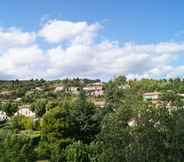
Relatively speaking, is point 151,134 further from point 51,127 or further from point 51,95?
point 51,95

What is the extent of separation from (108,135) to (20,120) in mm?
45650

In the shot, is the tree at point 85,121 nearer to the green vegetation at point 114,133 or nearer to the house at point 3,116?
the green vegetation at point 114,133

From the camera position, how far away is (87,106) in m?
58.5

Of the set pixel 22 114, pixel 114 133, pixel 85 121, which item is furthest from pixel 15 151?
pixel 22 114

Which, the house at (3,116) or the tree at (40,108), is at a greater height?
the tree at (40,108)

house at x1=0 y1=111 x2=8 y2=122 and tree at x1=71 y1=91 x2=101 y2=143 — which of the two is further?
house at x1=0 y1=111 x2=8 y2=122

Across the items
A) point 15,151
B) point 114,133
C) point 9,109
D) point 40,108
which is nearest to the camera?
point 114,133

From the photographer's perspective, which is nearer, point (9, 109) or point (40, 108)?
point (40, 108)

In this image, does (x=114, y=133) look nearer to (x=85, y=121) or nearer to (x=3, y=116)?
(x=85, y=121)

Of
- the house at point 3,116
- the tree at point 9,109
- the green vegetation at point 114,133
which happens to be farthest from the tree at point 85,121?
the tree at point 9,109

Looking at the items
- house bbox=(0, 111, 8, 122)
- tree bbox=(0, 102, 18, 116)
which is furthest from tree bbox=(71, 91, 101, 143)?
tree bbox=(0, 102, 18, 116)

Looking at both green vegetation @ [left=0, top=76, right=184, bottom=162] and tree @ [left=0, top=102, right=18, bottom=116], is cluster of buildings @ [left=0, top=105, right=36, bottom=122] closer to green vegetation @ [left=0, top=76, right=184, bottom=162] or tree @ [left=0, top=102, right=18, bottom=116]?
tree @ [left=0, top=102, right=18, bottom=116]

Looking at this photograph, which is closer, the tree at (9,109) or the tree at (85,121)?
the tree at (85,121)

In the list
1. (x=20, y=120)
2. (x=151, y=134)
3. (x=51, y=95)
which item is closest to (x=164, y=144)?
(x=151, y=134)
